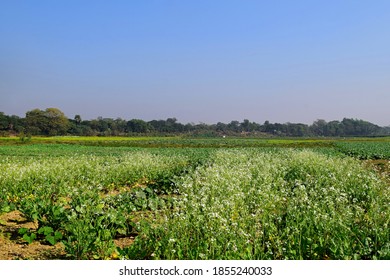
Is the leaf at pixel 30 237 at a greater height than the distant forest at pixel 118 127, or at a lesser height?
lesser

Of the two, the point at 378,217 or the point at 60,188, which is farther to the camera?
the point at 60,188

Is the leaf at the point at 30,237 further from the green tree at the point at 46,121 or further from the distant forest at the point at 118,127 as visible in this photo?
the green tree at the point at 46,121

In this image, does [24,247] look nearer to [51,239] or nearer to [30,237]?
[30,237]

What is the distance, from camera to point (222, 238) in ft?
19.7

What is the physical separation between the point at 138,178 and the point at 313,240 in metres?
11.8

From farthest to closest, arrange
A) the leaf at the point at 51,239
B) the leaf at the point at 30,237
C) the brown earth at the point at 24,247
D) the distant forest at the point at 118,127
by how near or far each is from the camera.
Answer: the distant forest at the point at 118,127 < the leaf at the point at 30,237 < the leaf at the point at 51,239 < the brown earth at the point at 24,247

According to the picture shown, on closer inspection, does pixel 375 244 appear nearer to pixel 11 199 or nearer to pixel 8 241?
pixel 8 241

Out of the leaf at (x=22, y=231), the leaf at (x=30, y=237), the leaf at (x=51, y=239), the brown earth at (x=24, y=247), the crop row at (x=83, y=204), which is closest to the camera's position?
the crop row at (x=83, y=204)

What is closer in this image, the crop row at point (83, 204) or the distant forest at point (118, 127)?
the crop row at point (83, 204)

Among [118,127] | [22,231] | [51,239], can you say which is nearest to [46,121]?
[118,127]

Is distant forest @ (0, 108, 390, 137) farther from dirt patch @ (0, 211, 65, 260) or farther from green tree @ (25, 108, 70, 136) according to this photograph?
dirt patch @ (0, 211, 65, 260)

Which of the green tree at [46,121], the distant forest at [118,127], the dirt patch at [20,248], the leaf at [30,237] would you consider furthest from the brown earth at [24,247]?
the green tree at [46,121]

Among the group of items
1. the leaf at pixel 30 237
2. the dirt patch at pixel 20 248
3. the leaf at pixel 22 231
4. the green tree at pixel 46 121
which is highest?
the green tree at pixel 46 121
